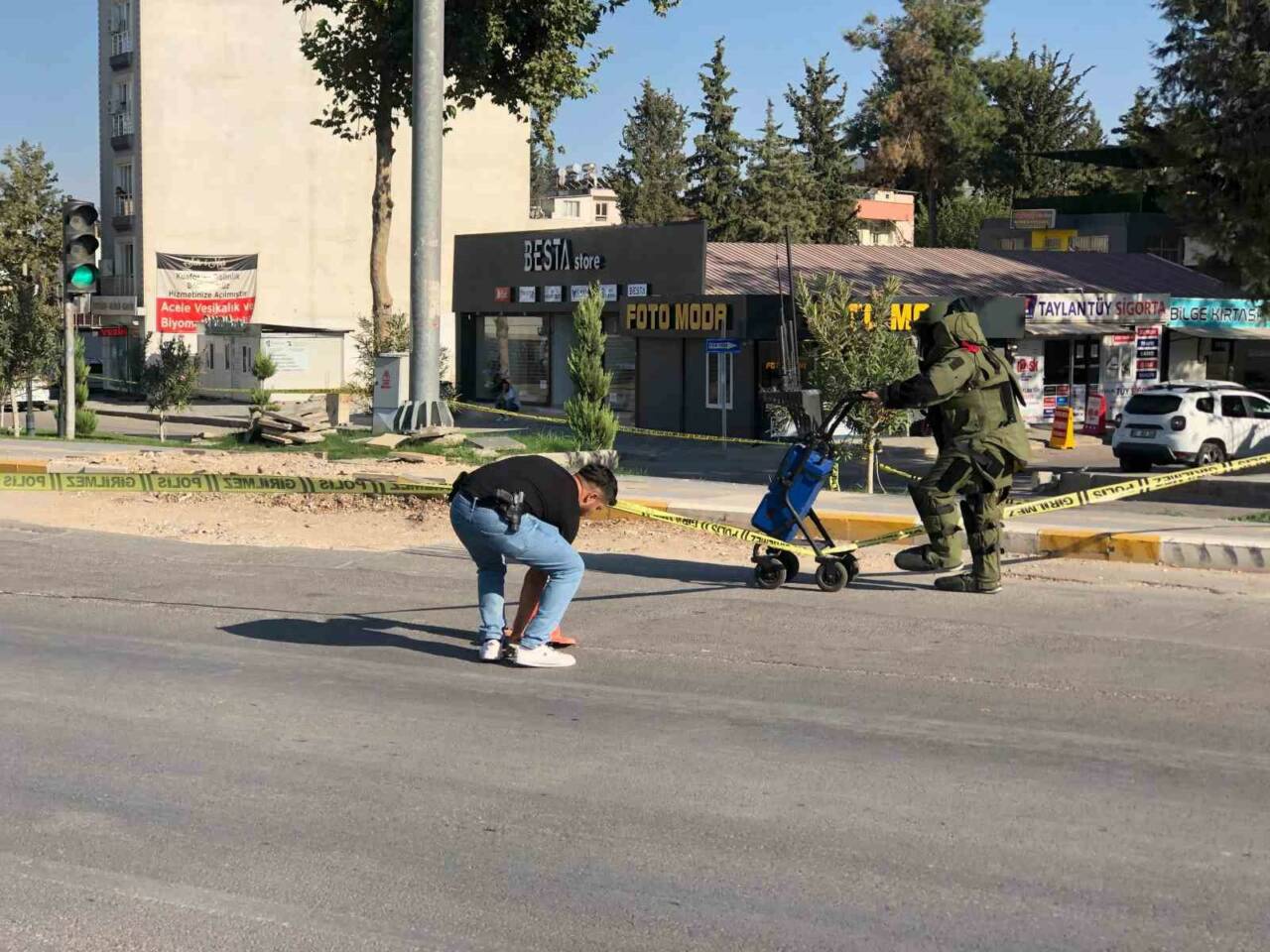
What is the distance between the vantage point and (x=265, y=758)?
6.42m

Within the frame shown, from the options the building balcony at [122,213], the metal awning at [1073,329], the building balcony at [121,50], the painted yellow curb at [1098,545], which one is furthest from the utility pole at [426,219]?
the building balcony at [121,50]

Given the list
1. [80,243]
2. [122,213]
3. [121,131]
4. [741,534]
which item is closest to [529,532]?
[741,534]

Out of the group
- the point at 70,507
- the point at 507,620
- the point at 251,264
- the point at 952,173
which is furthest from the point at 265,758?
the point at 952,173

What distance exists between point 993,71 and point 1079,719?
86435 mm

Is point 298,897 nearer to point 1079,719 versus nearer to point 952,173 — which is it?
point 1079,719

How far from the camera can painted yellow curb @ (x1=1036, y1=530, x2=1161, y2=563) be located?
38.8ft

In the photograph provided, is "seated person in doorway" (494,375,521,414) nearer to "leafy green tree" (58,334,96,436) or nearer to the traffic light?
"leafy green tree" (58,334,96,436)

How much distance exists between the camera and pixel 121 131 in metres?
67.4

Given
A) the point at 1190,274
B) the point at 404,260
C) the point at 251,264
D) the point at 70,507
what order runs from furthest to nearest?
the point at 404,260 < the point at 251,264 < the point at 1190,274 < the point at 70,507

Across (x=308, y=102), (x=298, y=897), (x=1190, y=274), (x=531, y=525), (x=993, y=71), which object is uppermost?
(x=993, y=71)

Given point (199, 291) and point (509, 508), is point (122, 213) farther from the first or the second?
point (509, 508)

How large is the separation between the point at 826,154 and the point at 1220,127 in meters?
54.2

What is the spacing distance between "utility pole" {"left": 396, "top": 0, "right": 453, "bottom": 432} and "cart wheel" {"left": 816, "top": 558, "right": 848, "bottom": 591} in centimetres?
821

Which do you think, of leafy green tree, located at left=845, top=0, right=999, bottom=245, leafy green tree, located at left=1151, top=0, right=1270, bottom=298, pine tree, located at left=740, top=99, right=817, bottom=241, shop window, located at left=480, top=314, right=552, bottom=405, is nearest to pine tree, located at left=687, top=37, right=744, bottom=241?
pine tree, located at left=740, top=99, right=817, bottom=241
